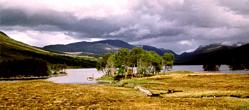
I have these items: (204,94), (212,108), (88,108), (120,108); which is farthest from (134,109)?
(204,94)

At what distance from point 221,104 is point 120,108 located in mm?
12632

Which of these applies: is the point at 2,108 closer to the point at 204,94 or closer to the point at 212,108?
the point at 212,108

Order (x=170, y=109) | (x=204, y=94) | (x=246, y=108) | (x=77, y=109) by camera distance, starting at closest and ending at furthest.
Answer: (x=246, y=108) < (x=170, y=109) < (x=77, y=109) < (x=204, y=94)

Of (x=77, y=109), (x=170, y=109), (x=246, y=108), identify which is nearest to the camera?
(x=246, y=108)

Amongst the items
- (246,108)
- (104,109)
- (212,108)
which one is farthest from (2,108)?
(246,108)

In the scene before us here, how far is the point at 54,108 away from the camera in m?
48.2

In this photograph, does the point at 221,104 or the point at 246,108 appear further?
the point at 221,104

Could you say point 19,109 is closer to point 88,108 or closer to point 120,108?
point 88,108

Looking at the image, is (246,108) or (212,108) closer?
(246,108)

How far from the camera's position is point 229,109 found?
42531 millimetres

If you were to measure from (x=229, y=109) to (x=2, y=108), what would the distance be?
28.2 meters

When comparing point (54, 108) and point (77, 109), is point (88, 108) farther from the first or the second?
point (54, 108)

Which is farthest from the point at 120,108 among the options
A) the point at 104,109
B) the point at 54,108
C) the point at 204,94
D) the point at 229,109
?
Result: the point at 204,94

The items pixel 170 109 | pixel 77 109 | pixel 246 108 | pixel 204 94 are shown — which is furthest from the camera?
pixel 204 94
